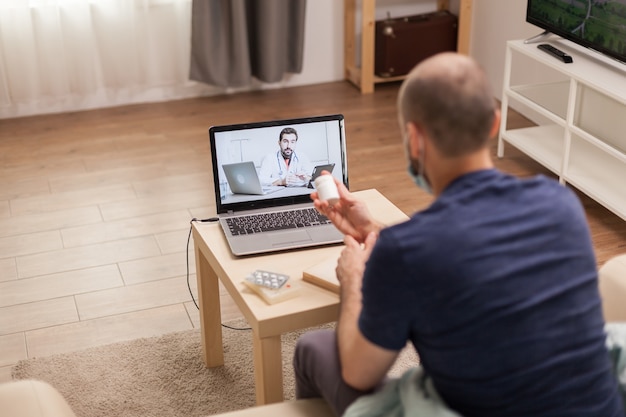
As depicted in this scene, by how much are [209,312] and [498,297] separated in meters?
1.30

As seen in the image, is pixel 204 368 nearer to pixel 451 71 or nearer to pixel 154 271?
pixel 154 271

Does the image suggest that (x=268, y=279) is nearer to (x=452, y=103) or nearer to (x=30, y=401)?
(x=30, y=401)

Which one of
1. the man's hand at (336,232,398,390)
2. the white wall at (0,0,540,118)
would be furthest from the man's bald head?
the white wall at (0,0,540,118)

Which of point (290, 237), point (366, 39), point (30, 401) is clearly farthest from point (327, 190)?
point (366, 39)

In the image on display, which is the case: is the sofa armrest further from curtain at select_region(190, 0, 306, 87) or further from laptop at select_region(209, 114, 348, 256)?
curtain at select_region(190, 0, 306, 87)

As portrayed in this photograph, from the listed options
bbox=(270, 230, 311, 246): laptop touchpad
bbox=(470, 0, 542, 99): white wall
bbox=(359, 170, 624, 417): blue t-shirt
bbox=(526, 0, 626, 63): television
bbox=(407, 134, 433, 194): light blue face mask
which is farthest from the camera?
bbox=(470, 0, 542, 99): white wall

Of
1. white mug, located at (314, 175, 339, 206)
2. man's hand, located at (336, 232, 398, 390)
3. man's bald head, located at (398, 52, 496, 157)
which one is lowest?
man's hand, located at (336, 232, 398, 390)

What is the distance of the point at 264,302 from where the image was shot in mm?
1934

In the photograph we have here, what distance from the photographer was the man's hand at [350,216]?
6.66 ft

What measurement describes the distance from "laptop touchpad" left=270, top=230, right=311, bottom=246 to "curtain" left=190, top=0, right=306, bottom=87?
263 cm

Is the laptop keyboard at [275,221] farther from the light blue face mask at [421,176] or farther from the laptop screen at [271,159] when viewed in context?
the light blue face mask at [421,176]

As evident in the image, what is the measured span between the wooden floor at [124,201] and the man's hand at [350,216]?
0.92 meters

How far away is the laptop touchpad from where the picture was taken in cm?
217

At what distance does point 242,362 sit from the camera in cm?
263
